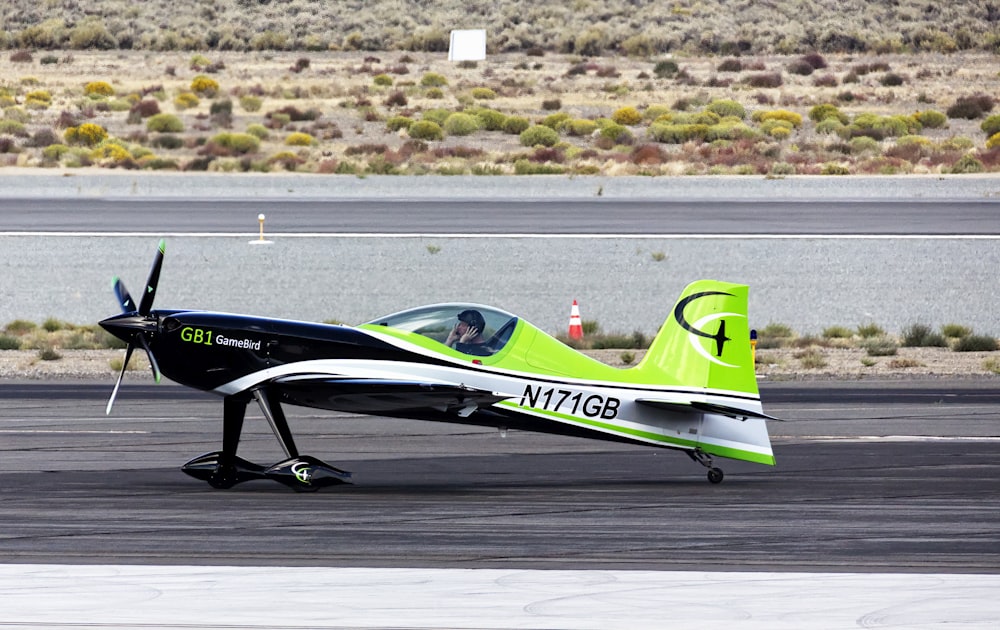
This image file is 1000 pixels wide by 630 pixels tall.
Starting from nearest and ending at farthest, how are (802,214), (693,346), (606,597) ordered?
1. (606,597)
2. (693,346)
3. (802,214)

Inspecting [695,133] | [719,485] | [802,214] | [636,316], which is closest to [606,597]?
[719,485]

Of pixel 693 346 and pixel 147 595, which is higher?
pixel 693 346

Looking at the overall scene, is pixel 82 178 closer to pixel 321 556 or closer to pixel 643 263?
pixel 643 263

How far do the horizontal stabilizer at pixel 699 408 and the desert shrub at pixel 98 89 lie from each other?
7449 cm

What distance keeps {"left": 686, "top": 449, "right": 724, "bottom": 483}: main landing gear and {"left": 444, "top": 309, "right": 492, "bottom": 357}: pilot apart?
2.30 m

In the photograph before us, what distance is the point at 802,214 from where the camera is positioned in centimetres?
4344

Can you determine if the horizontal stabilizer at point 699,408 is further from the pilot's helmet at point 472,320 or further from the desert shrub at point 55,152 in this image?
the desert shrub at point 55,152

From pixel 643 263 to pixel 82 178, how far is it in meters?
27.5

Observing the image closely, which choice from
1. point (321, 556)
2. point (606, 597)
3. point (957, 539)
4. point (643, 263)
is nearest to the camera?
point (606, 597)

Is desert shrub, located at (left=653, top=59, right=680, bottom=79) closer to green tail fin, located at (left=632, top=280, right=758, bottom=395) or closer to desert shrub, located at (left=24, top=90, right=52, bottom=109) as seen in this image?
desert shrub, located at (left=24, top=90, right=52, bottom=109)

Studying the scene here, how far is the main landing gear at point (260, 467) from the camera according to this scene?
13.3 meters

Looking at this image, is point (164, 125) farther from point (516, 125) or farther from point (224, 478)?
point (224, 478)

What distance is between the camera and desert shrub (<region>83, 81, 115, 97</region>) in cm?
8312

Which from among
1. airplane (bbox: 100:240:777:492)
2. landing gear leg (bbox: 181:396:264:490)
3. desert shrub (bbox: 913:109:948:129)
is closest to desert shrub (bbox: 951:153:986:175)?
desert shrub (bbox: 913:109:948:129)
